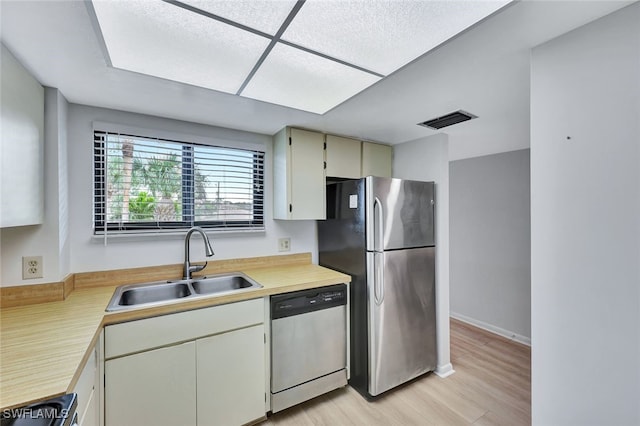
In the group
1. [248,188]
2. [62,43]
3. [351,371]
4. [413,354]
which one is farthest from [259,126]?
[413,354]

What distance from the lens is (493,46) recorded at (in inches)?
44.9

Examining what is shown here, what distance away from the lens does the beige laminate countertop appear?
83 centimetres

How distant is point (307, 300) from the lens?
1914 mm

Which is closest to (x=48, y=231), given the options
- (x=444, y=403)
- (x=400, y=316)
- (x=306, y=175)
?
Result: (x=306, y=175)

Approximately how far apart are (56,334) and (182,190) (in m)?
1.17

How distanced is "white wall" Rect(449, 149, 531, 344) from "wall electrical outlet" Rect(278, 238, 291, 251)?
2.38 metres

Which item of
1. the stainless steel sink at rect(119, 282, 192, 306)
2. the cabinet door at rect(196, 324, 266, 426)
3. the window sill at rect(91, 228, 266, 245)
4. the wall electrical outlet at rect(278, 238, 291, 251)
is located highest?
the window sill at rect(91, 228, 266, 245)

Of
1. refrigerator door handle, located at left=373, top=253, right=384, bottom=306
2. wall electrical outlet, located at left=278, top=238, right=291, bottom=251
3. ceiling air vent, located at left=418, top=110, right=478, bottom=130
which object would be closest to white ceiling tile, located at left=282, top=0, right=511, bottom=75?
ceiling air vent, located at left=418, top=110, right=478, bottom=130

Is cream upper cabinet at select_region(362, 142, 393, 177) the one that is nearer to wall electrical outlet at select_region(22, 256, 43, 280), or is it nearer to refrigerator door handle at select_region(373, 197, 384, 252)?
refrigerator door handle at select_region(373, 197, 384, 252)

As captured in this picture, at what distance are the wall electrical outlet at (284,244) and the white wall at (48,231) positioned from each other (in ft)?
4.76

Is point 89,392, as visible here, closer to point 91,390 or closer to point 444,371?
point 91,390

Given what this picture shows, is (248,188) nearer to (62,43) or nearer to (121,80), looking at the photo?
(121,80)

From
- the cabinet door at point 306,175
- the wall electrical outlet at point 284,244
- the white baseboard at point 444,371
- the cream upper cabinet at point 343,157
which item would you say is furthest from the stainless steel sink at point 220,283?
the white baseboard at point 444,371

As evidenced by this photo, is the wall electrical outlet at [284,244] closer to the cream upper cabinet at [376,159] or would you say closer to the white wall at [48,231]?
the cream upper cabinet at [376,159]
